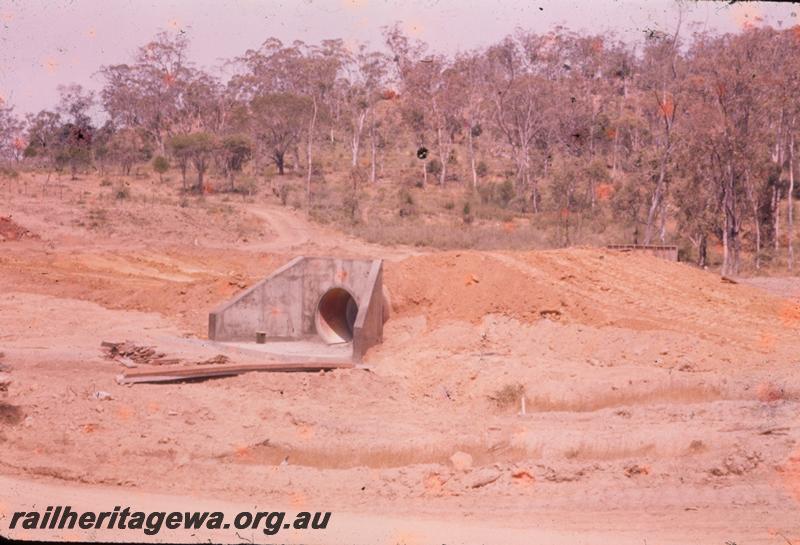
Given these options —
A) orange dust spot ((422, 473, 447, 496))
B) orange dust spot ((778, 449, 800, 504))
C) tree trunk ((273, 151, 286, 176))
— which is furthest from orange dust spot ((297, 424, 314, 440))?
tree trunk ((273, 151, 286, 176))

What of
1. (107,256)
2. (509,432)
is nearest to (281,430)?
(509,432)

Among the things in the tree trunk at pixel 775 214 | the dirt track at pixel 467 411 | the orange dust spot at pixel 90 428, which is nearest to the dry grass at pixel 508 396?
the dirt track at pixel 467 411

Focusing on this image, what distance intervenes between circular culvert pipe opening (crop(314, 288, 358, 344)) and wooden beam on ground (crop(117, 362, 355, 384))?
3.52 meters

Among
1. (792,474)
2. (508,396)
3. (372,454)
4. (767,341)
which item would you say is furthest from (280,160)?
(792,474)

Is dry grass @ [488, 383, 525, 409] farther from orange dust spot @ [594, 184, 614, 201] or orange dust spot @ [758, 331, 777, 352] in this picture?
orange dust spot @ [594, 184, 614, 201]

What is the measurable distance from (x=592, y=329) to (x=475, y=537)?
9253mm

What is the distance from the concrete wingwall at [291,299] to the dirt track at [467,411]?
29.0 inches

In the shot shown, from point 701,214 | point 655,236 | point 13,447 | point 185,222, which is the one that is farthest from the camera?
point 655,236

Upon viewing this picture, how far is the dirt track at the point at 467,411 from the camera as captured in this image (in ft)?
29.8

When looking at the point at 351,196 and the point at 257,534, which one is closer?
the point at 257,534

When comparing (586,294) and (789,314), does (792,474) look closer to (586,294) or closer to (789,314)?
(586,294)

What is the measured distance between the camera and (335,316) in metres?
19.9

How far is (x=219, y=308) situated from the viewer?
702 inches

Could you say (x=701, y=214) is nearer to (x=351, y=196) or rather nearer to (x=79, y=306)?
(x=351, y=196)
